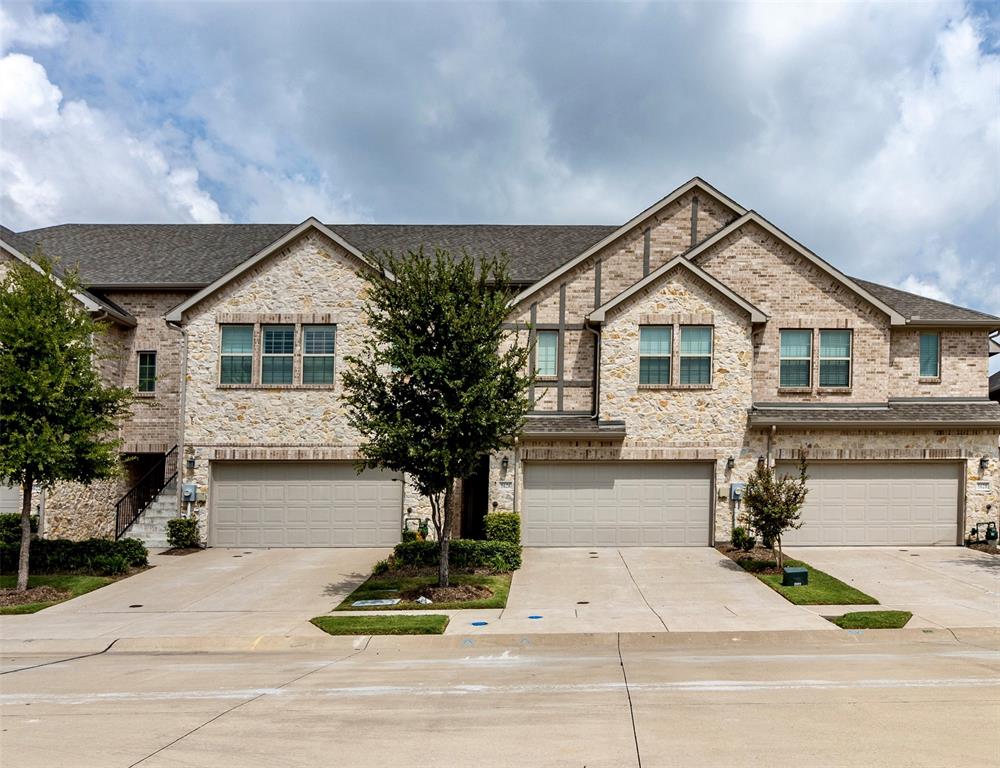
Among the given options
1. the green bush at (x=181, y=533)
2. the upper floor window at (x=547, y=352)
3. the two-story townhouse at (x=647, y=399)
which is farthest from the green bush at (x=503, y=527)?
the green bush at (x=181, y=533)

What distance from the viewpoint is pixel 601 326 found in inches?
750

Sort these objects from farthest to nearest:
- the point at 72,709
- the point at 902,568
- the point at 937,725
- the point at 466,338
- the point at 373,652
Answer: the point at 902,568 < the point at 466,338 < the point at 373,652 < the point at 72,709 < the point at 937,725

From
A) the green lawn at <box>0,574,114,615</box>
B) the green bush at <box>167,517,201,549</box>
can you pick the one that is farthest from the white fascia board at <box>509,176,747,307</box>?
the green lawn at <box>0,574,114,615</box>

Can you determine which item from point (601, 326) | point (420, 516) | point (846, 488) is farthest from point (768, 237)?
point (420, 516)

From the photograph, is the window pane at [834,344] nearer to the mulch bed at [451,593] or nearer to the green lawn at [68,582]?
the mulch bed at [451,593]

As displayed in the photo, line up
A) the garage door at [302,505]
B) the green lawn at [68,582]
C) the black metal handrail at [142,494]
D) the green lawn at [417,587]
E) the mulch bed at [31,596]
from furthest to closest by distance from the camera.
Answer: the black metal handrail at [142,494] → the garage door at [302,505] → the green lawn at [68,582] → the mulch bed at [31,596] → the green lawn at [417,587]

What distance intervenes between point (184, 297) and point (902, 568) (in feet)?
70.8

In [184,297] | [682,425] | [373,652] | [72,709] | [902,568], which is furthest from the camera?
[184,297]

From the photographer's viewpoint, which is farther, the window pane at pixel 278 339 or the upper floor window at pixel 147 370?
the upper floor window at pixel 147 370

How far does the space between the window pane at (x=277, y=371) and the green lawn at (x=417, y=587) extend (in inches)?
286

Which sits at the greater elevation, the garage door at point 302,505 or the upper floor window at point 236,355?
the upper floor window at point 236,355

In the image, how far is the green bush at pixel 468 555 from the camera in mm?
15844

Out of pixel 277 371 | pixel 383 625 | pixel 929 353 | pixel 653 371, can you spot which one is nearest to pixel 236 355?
pixel 277 371

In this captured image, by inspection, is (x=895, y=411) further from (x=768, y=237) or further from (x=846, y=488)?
(x=768, y=237)
